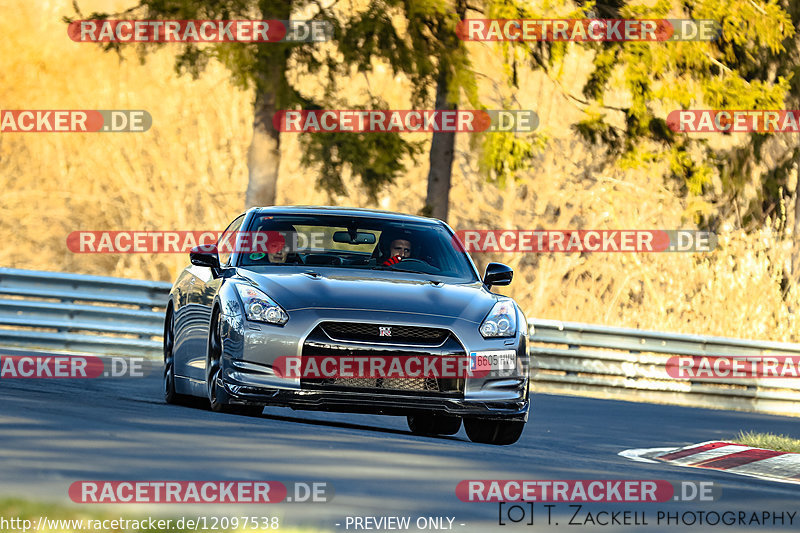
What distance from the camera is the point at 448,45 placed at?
2238 cm

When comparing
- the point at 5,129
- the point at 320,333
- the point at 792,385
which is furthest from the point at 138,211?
the point at 320,333

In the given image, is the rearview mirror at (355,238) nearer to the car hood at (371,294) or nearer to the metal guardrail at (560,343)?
the car hood at (371,294)

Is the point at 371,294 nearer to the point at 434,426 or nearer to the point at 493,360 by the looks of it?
the point at 493,360

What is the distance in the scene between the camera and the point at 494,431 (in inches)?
444

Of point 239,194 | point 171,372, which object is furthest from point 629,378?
point 239,194

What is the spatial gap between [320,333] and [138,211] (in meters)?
22.0

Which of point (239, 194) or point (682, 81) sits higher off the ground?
point (682, 81)

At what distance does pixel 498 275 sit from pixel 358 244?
1.08 meters

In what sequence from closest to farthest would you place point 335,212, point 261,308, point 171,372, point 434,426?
point 261,308, point 335,212, point 434,426, point 171,372

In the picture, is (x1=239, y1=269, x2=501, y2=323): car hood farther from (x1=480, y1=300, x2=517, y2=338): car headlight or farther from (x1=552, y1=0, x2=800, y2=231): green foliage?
(x1=552, y1=0, x2=800, y2=231): green foliage

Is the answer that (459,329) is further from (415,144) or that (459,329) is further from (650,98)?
(650,98)

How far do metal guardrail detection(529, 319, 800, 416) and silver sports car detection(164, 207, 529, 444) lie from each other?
876cm

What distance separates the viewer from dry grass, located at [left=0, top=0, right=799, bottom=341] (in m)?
24.9

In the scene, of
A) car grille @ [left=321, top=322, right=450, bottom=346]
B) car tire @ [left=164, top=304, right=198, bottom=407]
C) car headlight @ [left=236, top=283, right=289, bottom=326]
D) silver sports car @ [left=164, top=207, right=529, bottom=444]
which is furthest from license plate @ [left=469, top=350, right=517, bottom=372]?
car tire @ [left=164, top=304, right=198, bottom=407]
